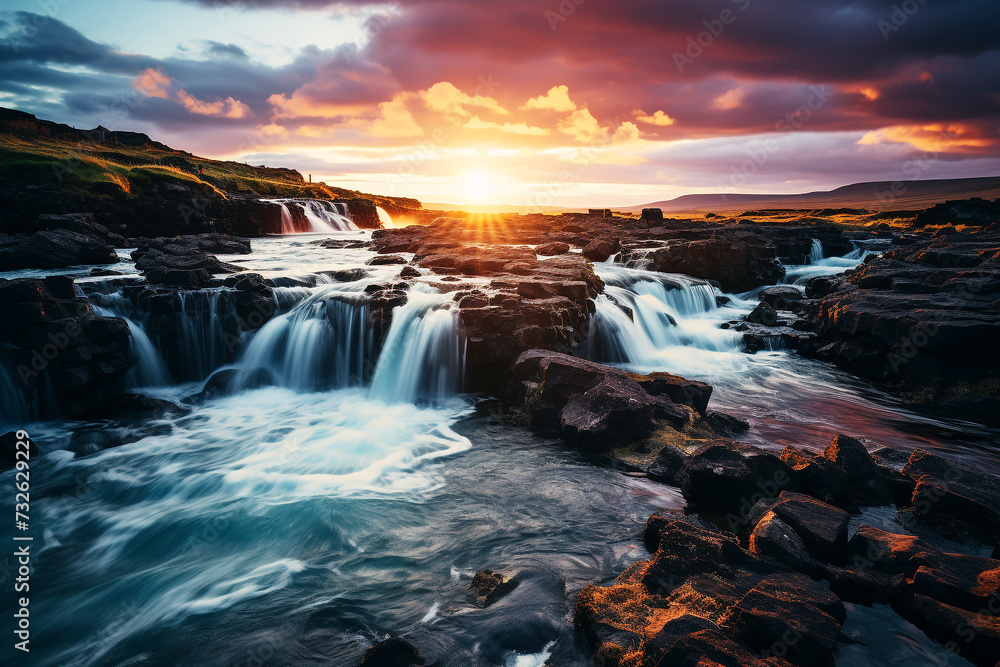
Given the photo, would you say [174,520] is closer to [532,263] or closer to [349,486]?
[349,486]

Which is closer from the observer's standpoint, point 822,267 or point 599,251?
point 599,251

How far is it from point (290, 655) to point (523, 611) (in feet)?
9.32

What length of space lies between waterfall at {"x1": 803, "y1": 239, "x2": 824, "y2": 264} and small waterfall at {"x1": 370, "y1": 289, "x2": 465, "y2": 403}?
32.6 metres

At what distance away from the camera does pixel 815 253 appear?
1426 inches

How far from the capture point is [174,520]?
8.62 meters

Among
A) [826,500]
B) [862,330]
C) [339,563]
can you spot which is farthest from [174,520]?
[862,330]

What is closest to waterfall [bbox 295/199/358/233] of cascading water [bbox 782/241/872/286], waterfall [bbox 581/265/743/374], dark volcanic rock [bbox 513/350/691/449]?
waterfall [bbox 581/265/743/374]

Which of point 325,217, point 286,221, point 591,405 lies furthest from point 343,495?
point 325,217

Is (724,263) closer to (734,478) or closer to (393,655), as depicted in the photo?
(734,478)

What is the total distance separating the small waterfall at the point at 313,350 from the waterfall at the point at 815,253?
34610 mm

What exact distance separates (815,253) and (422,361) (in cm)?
3538

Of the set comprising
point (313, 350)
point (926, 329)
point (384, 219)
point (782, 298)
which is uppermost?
point (384, 219)

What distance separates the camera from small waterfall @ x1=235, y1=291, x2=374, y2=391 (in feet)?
49.5

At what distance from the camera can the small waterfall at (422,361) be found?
46.8 ft
